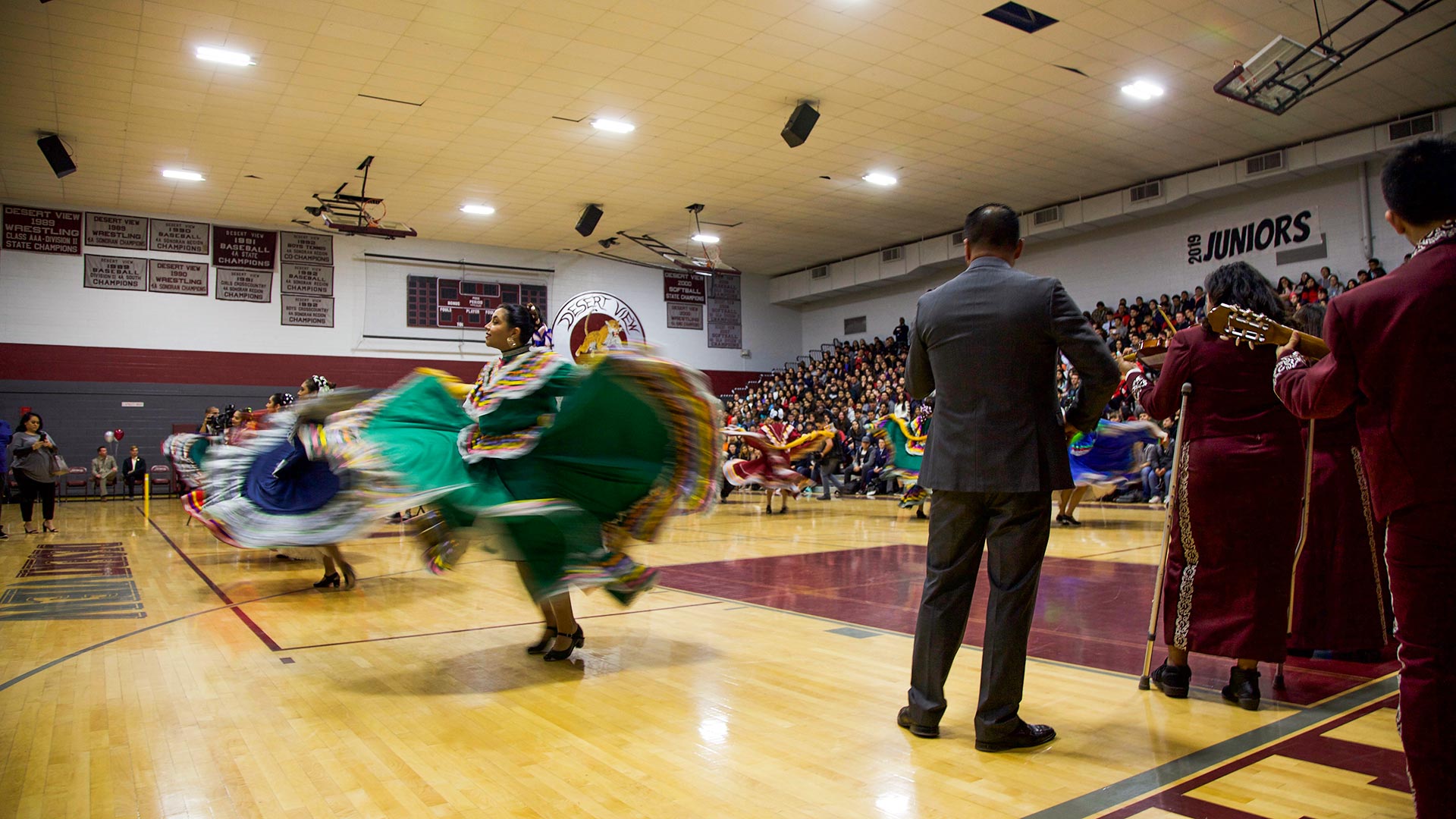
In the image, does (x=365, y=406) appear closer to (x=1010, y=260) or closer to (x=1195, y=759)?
(x=1010, y=260)

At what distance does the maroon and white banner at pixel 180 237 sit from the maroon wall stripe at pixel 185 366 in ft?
6.10

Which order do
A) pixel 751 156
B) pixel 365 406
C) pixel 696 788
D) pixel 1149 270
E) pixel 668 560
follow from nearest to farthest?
pixel 696 788 < pixel 365 406 < pixel 668 560 < pixel 751 156 < pixel 1149 270

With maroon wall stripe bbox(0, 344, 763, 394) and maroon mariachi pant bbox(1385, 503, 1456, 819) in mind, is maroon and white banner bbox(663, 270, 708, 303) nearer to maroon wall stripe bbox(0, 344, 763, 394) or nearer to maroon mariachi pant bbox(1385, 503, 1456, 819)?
maroon wall stripe bbox(0, 344, 763, 394)

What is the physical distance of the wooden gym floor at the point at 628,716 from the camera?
2205 mm

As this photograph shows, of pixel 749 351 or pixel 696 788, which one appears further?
pixel 749 351

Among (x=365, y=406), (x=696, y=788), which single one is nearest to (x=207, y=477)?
(x=365, y=406)

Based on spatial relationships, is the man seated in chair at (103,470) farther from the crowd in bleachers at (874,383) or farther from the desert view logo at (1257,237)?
the desert view logo at (1257,237)

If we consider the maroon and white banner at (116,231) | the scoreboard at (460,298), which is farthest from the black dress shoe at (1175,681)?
the maroon and white banner at (116,231)

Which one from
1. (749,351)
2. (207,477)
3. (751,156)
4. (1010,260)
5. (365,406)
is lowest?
(207,477)

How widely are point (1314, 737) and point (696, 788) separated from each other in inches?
67.9

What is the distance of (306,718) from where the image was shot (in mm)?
2938

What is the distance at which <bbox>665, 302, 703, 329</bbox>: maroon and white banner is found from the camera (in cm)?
2200

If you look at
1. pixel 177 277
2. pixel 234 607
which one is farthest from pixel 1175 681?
pixel 177 277

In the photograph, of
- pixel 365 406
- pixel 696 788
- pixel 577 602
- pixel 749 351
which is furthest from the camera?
pixel 749 351
